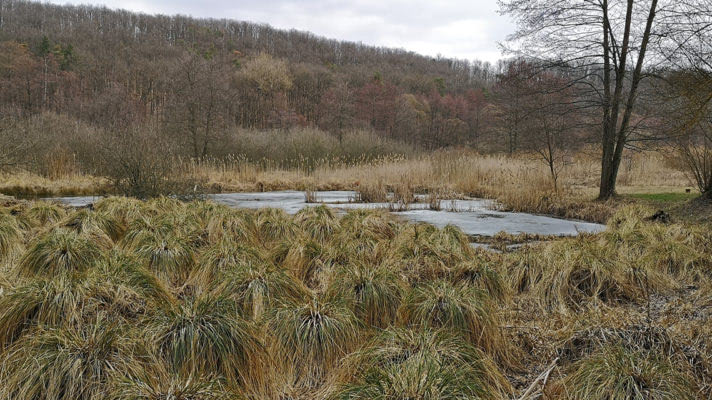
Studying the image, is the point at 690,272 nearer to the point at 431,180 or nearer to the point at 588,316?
the point at 588,316

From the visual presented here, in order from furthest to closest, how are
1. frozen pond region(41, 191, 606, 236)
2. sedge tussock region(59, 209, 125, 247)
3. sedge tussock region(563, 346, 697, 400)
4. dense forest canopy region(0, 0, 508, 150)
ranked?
dense forest canopy region(0, 0, 508, 150) → frozen pond region(41, 191, 606, 236) → sedge tussock region(59, 209, 125, 247) → sedge tussock region(563, 346, 697, 400)

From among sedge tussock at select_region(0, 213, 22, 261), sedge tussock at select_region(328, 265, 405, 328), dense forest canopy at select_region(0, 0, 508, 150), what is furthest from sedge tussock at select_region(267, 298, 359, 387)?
dense forest canopy at select_region(0, 0, 508, 150)

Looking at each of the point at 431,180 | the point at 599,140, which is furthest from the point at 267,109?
the point at 599,140

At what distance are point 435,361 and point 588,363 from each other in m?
0.83

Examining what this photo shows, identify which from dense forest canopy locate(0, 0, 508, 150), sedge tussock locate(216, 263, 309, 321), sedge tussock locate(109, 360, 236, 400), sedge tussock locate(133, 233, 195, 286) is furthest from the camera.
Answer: dense forest canopy locate(0, 0, 508, 150)

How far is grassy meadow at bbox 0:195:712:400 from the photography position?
7.36ft

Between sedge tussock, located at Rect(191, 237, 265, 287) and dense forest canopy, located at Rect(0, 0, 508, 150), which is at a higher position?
dense forest canopy, located at Rect(0, 0, 508, 150)

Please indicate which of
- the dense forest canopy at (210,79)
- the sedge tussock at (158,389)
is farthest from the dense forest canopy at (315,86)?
the sedge tussock at (158,389)

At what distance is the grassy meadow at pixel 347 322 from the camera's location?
2244 mm

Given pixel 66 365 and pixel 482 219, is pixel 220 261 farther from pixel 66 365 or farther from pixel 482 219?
pixel 482 219

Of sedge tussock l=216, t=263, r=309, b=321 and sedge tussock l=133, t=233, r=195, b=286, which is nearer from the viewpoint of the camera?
sedge tussock l=216, t=263, r=309, b=321

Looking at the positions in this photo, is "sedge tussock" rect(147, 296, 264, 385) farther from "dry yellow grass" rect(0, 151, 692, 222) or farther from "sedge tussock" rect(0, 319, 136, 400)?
"dry yellow grass" rect(0, 151, 692, 222)

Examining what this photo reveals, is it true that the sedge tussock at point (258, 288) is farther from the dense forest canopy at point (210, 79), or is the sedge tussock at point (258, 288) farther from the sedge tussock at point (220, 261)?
the dense forest canopy at point (210, 79)

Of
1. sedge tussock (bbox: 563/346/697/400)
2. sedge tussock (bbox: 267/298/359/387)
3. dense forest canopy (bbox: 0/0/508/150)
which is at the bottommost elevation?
sedge tussock (bbox: 267/298/359/387)
